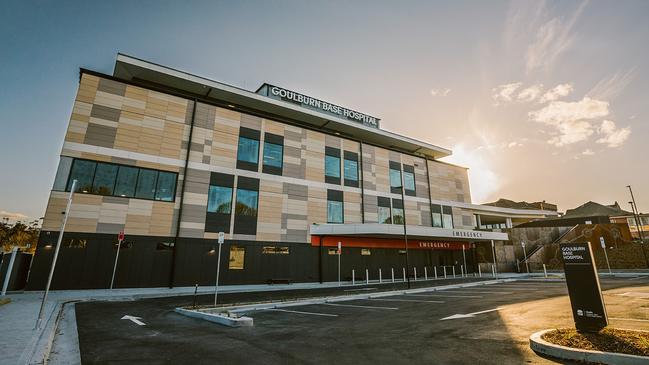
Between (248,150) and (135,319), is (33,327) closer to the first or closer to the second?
(135,319)

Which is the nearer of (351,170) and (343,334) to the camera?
(343,334)

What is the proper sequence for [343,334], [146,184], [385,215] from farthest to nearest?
1. [385,215]
2. [146,184]
3. [343,334]

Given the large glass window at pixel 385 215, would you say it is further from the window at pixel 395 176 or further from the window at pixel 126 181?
the window at pixel 126 181

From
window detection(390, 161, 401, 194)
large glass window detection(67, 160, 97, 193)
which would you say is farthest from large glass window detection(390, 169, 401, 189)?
large glass window detection(67, 160, 97, 193)

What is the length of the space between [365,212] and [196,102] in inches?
765

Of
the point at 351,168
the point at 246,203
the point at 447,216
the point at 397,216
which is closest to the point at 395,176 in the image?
the point at 397,216

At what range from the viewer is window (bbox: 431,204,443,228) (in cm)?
3677

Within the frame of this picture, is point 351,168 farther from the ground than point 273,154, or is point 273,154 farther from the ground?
point 351,168

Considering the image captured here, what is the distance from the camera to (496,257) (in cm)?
3756

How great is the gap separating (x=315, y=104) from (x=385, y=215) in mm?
15581

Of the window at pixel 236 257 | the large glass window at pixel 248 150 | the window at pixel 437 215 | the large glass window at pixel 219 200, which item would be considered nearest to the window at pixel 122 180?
the large glass window at pixel 219 200

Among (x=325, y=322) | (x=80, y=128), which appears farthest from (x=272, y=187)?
(x=325, y=322)

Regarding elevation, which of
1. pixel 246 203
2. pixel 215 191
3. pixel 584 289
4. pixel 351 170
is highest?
pixel 351 170

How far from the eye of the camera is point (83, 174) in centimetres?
1998
